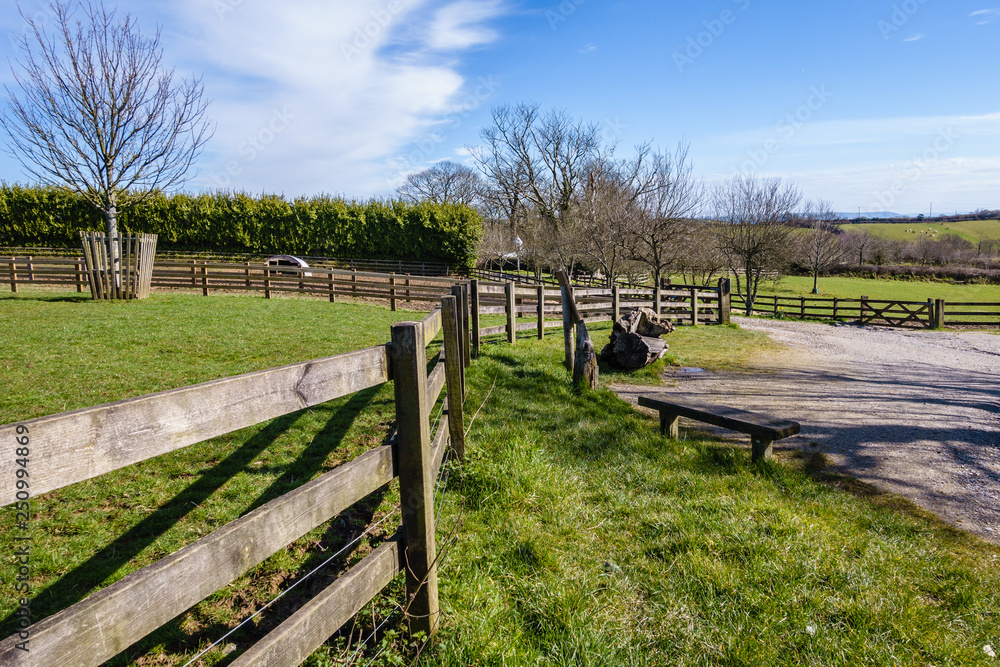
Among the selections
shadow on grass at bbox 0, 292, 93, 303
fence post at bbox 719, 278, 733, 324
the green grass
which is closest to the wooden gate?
fence post at bbox 719, 278, 733, 324

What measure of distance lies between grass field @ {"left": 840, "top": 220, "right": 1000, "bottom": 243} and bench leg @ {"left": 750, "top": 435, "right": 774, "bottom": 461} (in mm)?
78188

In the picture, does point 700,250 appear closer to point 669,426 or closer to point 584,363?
point 584,363

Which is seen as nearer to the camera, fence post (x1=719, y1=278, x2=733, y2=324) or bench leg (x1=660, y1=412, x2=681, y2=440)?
bench leg (x1=660, y1=412, x2=681, y2=440)

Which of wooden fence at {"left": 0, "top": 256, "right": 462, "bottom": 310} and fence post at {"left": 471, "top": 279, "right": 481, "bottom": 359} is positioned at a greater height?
wooden fence at {"left": 0, "top": 256, "right": 462, "bottom": 310}

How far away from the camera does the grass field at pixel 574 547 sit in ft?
8.74

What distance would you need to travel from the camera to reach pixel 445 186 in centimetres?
6881

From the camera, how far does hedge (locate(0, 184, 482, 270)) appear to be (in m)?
28.5

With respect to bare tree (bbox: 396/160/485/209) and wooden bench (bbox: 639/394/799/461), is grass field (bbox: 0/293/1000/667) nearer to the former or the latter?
wooden bench (bbox: 639/394/799/461)

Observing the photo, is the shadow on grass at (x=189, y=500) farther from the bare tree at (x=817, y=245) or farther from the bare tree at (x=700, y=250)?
the bare tree at (x=817, y=245)

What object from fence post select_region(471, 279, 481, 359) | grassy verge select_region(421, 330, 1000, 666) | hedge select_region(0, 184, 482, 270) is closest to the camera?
grassy verge select_region(421, 330, 1000, 666)

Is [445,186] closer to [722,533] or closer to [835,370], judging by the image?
[835,370]

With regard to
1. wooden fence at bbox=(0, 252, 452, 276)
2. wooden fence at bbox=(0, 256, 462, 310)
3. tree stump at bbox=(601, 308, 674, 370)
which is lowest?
tree stump at bbox=(601, 308, 674, 370)

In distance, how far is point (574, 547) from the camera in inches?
137

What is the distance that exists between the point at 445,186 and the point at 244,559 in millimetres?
70269
